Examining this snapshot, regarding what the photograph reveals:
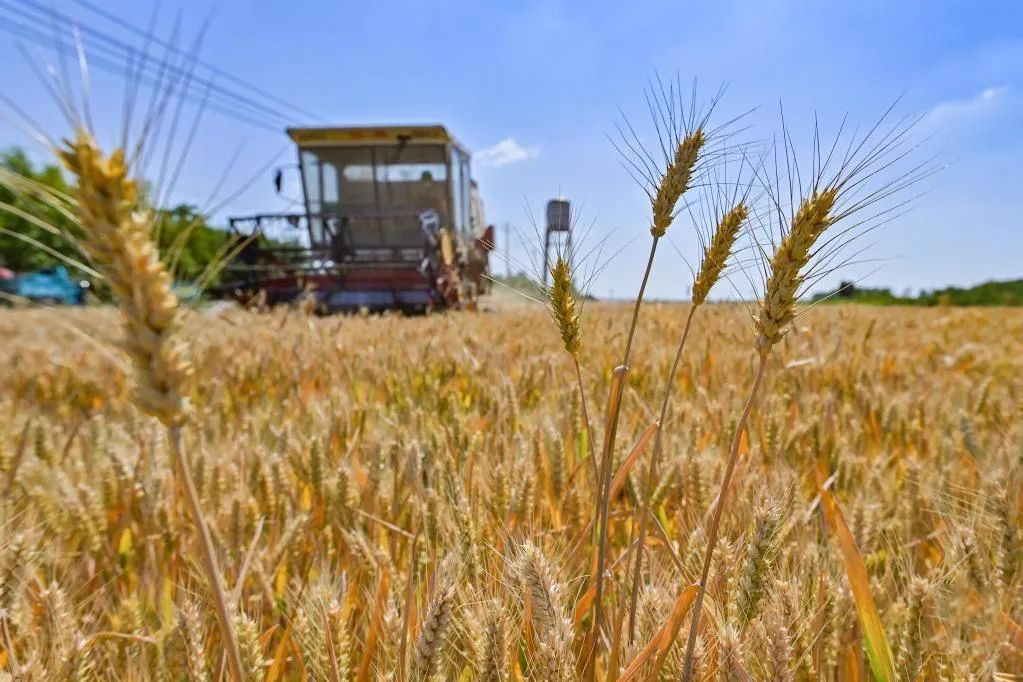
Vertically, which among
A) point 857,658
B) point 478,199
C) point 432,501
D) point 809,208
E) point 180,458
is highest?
point 478,199

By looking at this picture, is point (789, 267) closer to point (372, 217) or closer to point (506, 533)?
point (506, 533)

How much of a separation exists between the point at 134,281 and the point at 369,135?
11827 millimetres

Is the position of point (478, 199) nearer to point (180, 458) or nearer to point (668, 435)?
point (668, 435)

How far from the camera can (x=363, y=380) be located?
8.64 ft

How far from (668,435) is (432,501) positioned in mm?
635

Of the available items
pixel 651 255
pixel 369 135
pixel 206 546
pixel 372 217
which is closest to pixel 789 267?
pixel 651 255

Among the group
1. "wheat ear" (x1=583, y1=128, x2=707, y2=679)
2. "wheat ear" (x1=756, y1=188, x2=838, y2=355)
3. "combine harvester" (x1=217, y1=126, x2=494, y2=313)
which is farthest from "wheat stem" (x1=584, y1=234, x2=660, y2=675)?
"combine harvester" (x1=217, y1=126, x2=494, y2=313)

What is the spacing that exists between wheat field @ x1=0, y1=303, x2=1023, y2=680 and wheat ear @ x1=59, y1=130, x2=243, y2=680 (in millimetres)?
46

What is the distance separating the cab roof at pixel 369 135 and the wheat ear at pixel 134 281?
11357 millimetres

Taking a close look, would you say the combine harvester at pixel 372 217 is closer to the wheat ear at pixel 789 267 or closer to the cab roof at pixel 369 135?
the cab roof at pixel 369 135

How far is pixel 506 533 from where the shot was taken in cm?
85

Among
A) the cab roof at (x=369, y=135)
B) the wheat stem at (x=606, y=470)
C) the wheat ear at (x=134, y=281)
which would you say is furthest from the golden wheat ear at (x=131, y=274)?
the cab roof at (x=369, y=135)

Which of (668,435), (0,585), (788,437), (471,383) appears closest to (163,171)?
(0,585)

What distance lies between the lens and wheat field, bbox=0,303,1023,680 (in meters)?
0.66
